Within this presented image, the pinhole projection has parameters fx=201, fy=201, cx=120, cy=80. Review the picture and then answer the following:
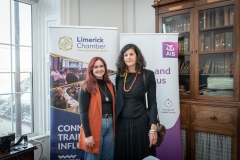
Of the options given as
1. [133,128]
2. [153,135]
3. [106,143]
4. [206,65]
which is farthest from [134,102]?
[206,65]

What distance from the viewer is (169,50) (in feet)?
7.77

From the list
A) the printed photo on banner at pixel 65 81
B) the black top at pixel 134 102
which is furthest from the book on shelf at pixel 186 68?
the printed photo on banner at pixel 65 81

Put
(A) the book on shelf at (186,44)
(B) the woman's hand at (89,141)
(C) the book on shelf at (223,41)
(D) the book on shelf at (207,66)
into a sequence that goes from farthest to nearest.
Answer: (A) the book on shelf at (186,44)
(D) the book on shelf at (207,66)
(C) the book on shelf at (223,41)
(B) the woman's hand at (89,141)

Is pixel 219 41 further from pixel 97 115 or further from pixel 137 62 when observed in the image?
pixel 97 115

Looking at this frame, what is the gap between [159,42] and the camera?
7.80 feet

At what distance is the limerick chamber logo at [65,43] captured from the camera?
216 cm

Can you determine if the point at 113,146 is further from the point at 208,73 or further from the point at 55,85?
the point at 208,73

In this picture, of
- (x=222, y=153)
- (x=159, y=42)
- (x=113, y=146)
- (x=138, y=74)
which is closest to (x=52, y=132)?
(x=113, y=146)

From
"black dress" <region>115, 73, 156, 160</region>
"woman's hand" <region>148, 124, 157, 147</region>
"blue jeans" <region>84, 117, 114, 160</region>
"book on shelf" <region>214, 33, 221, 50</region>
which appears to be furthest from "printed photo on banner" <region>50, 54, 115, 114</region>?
"book on shelf" <region>214, 33, 221, 50</region>

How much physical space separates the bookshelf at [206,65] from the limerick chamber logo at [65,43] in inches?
44.6

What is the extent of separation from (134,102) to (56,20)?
4.88ft

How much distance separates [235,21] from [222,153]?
1448 millimetres

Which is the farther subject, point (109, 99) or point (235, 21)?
point (235, 21)

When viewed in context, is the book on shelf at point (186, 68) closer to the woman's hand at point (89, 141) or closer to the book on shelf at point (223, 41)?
the book on shelf at point (223, 41)
